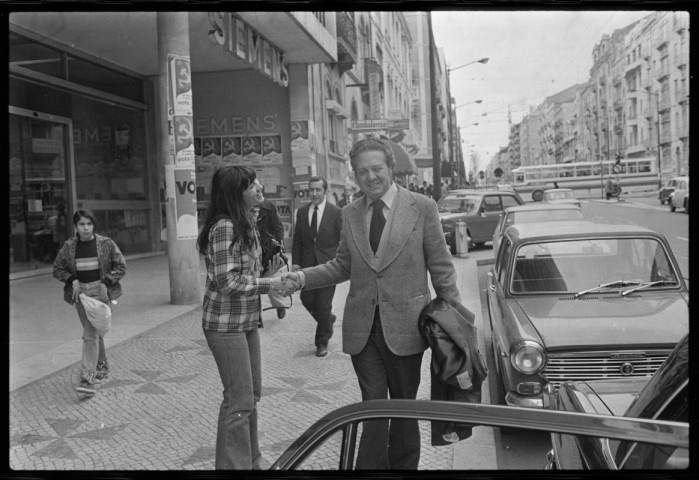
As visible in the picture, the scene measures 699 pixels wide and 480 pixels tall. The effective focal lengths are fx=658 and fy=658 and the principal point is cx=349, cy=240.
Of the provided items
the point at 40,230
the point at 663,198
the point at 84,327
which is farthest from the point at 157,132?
the point at 663,198

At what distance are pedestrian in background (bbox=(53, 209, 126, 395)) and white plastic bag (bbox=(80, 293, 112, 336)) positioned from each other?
0.06 metres

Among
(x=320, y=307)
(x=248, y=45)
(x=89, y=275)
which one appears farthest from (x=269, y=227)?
(x=89, y=275)

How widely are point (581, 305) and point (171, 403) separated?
7.71ft

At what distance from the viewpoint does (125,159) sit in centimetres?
359

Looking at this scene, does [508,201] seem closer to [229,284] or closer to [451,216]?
[451,216]

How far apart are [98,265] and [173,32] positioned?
4.65 feet

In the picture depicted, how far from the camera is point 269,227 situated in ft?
10.4

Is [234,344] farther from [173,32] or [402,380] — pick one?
[173,32]

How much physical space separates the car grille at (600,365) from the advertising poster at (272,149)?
1744 mm

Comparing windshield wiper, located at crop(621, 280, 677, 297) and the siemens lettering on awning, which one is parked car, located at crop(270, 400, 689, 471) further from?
windshield wiper, located at crop(621, 280, 677, 297)

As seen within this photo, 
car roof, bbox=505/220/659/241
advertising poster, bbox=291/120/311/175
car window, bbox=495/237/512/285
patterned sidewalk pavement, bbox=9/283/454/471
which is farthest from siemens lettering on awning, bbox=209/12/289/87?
car window, bbox=495/237/512/285

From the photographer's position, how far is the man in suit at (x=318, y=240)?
3.16m

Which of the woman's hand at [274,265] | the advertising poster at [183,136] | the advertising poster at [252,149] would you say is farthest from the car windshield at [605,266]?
the advertising poster at [183,136]

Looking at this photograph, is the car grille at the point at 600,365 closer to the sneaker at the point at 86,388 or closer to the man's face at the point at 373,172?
the man's face at the point at 373,172
